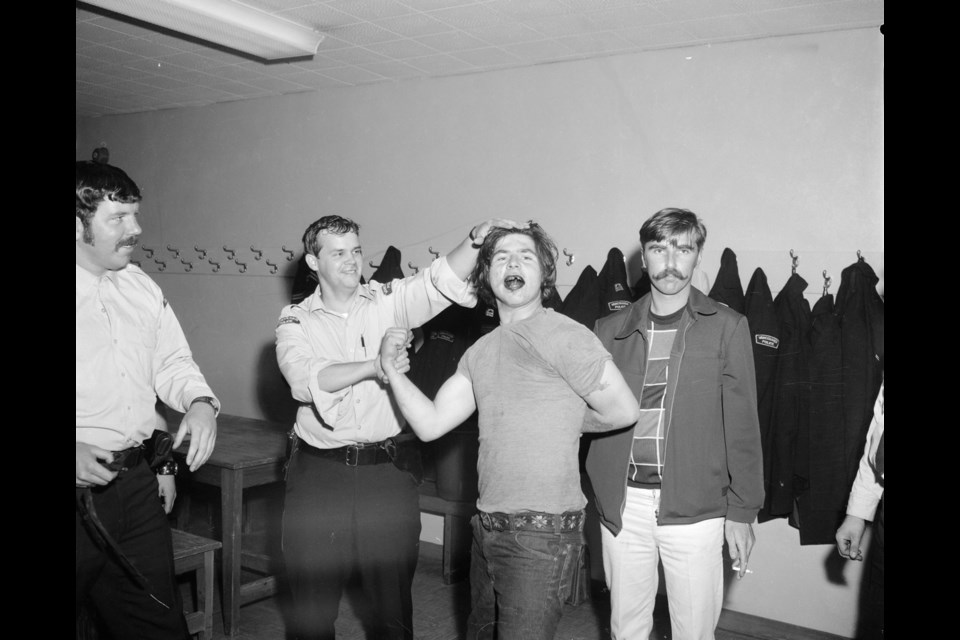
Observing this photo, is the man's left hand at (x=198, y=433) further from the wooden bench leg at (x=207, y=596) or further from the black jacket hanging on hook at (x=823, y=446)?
the black jacket hanging on hook at (x=823, y=446)

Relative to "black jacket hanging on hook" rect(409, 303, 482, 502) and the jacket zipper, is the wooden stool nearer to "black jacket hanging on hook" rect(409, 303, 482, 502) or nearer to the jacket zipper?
"black jacket hanging on hook" rect(409, 303, 482, 502)

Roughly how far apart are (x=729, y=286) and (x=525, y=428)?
1.97m

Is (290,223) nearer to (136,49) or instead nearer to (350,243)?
(136,49)

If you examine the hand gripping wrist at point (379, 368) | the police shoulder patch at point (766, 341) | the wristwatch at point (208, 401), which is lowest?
the wristwatch at point (208, 401)

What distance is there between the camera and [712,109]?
3.84 m

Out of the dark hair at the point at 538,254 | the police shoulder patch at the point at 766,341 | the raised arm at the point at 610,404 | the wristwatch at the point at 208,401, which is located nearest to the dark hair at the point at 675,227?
the dark hair at the point at 538,254

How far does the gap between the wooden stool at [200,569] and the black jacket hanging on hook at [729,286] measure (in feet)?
8.45

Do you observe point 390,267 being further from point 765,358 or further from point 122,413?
point 122,413

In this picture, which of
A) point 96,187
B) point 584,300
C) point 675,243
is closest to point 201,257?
point 584,300

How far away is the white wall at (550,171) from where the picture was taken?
360 cm

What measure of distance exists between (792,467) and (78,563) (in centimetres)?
282
